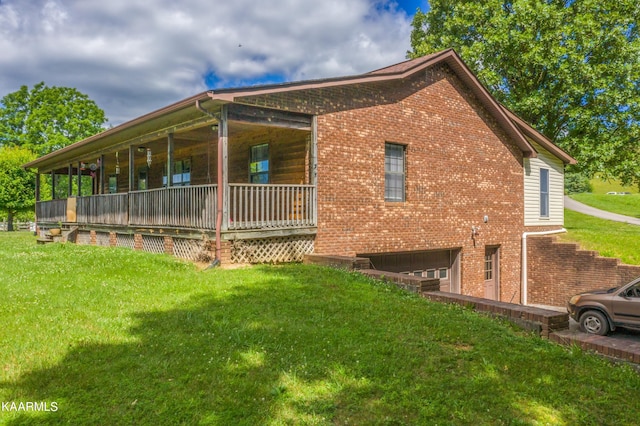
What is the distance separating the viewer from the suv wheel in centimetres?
1048

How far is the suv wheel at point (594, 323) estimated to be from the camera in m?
10.5

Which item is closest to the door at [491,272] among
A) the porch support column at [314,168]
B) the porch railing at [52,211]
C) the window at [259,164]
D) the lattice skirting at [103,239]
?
the porch support column at [314,168]

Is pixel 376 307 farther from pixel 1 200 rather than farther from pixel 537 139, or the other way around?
pixel 1 200

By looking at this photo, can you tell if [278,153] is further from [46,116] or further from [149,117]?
[46,116]

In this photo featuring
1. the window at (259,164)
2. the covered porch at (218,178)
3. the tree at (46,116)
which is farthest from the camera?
the tree at (46,116)

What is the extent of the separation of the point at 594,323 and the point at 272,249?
797 centimetres

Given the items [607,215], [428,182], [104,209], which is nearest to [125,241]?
[104,209]

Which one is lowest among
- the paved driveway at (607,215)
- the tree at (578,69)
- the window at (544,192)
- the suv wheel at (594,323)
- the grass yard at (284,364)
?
the suv wheel at (594,323)

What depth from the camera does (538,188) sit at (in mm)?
18344

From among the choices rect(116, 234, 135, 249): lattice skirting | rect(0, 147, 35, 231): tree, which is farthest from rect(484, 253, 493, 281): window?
rect(0, 147, 35, 231): tree

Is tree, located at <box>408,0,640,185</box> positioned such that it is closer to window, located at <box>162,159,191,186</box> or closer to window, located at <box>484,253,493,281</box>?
window, located at <box>484,253,493,281</box>

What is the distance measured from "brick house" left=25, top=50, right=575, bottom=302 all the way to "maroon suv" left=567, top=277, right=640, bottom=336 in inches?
166

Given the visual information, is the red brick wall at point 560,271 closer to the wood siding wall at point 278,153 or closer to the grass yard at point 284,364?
the wood siding wall at point 278,153

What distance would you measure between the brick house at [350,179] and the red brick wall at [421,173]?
0.04 m
